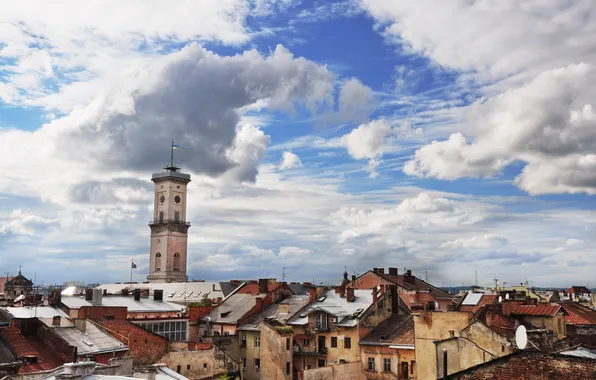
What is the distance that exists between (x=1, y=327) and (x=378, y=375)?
31999 mm

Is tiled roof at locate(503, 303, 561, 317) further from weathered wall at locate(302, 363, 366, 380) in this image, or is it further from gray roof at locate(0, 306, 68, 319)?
gray roof at locate(0, 306, 68, 319)

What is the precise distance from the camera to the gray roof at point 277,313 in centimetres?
6588

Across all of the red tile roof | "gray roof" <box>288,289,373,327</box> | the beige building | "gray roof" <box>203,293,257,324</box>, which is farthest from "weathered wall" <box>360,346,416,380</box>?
the beige building

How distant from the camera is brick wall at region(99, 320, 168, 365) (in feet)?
171

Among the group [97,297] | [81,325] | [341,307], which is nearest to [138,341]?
[81,325]

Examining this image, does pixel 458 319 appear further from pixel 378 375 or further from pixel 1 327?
pixel 1 327

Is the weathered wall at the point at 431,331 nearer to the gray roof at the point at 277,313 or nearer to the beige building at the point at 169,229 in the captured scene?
the gray roof at the point at 277,313

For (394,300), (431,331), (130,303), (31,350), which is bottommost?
(31,350)

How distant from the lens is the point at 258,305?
70875 millimetres

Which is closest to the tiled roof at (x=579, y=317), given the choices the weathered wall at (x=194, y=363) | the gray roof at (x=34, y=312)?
the weathered wall at (x=194, y=363)

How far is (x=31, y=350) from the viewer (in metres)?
41.6

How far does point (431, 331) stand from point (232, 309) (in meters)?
32.3

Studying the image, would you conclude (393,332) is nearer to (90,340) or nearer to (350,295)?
(350,295)

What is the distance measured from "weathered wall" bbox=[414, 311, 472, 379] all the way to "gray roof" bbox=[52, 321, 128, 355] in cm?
2424
